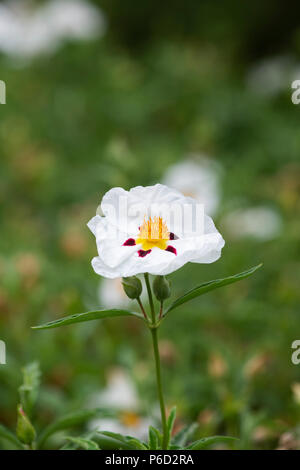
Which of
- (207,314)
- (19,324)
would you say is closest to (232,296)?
(207,314)

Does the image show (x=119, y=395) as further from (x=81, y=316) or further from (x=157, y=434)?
(x=81, y=316)

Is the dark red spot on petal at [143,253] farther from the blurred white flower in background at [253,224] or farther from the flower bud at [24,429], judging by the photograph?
the blurred white flower in background at [253,224]

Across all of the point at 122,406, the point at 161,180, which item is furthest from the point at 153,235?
the point at 161,180

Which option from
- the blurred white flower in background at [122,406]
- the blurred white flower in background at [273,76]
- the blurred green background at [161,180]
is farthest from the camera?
the blurred white flower in background at [273,76]

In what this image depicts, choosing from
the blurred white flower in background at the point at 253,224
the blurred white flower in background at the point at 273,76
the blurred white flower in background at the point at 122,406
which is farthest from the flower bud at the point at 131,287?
the blurred white flower in background at the point at 273,76

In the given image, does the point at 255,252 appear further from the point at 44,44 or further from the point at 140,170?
the point at 44,44
